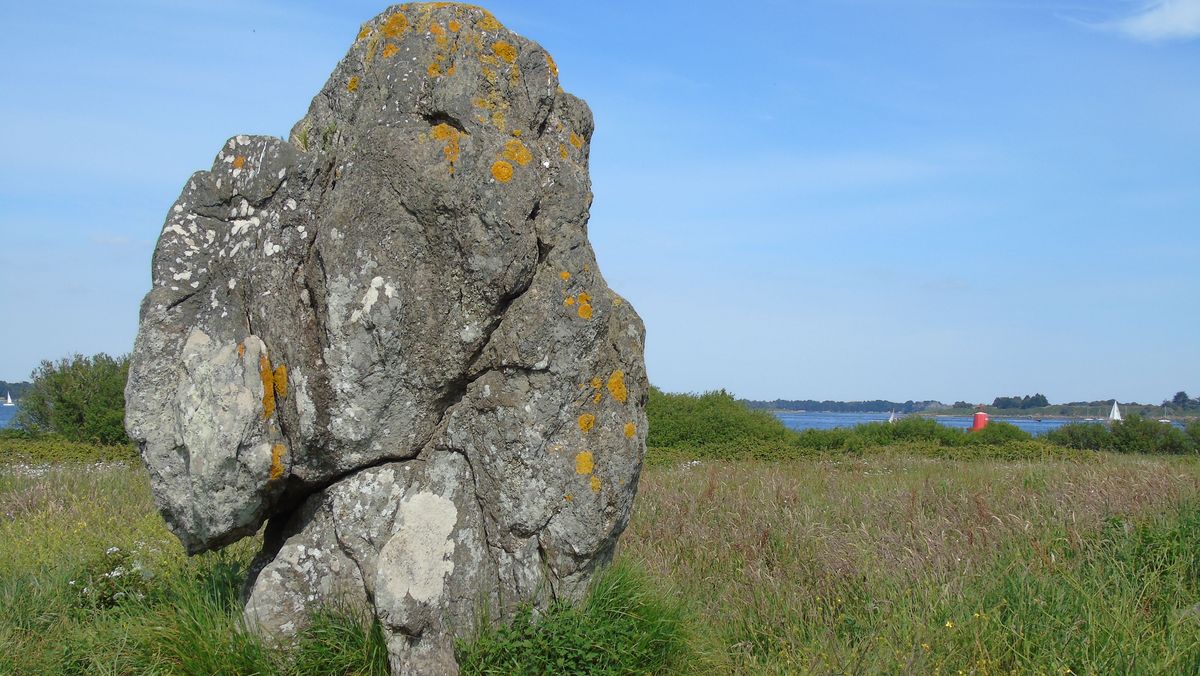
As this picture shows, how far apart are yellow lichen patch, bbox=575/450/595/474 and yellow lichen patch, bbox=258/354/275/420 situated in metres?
1.76

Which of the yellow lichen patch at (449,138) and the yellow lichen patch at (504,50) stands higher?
the yellow lichen patch at (504,50)

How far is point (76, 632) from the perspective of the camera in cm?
543

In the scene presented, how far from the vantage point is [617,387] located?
531 centimetres

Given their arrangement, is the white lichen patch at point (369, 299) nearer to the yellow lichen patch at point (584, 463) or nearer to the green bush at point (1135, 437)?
the yellow lichen patch at point (584, 463)

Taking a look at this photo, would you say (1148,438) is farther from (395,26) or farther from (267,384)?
(267,384)

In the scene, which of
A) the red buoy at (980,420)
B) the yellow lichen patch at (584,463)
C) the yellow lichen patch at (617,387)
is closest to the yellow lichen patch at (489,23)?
the yellow lichen patch at (617,387)

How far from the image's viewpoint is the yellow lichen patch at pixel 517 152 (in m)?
5.12

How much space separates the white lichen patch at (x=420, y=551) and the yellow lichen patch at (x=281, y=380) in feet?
3.09

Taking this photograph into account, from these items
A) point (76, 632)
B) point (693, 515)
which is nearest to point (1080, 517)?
point (693, 515)

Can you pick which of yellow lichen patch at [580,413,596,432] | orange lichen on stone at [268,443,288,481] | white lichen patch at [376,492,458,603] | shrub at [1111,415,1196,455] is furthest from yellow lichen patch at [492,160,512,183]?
shrub at [1111,415,1196,455]

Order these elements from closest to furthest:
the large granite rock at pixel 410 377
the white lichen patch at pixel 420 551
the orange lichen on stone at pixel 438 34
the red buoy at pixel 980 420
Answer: the white lichen patch at pixel 420 551, the large granite rock at pixel 410 377, the orange lichen on stone at pixel 438 34, the red buoy at pixel 980 420

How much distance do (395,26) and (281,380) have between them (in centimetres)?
222

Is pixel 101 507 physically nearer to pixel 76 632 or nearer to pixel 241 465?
pixel 76 632

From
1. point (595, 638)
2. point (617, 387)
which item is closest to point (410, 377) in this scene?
point (617, 387)
